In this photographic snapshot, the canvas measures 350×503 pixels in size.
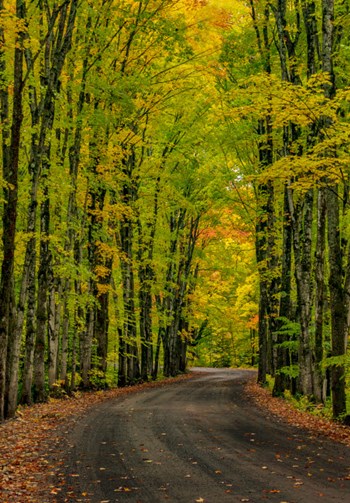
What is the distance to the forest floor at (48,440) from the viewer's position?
311 inches

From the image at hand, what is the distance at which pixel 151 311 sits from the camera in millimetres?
31312

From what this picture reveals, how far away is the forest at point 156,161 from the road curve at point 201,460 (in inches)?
107

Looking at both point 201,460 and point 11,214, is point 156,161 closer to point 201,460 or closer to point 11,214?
point 11,214

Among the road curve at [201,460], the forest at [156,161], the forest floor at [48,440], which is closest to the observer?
the road curve at [201,460]

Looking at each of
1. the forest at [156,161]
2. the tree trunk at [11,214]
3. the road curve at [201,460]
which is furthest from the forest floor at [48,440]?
the tree trunk at [11,214]

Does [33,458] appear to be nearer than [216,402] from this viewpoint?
Yes

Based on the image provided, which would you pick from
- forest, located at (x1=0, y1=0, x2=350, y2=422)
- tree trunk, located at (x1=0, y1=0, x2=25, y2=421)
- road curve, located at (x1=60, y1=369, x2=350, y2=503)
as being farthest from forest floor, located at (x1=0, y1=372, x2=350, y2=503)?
tree trunk, located at (x1=0, y1=0, x2=25, y2=421)

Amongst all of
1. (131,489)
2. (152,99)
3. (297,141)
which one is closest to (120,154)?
(152,99)

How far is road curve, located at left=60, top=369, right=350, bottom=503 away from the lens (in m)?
7.68

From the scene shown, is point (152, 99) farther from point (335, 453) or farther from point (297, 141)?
point (335, 453)

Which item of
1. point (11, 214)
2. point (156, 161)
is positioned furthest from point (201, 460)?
point (156, 161)

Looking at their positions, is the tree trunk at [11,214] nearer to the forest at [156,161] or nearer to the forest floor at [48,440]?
the forest at [156,161]

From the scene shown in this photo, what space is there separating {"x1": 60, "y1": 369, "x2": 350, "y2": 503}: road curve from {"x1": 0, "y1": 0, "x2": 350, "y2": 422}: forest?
2714mm

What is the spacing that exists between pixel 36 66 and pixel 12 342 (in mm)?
8688
